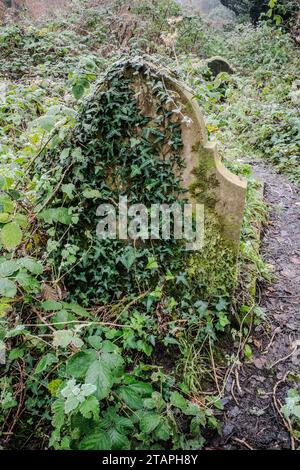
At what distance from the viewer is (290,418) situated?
2.39 meters

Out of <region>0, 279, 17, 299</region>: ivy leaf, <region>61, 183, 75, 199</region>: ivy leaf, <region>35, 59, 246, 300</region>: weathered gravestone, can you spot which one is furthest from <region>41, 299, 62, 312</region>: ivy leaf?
<region>61, 183, 75, 199</region>: ivy leaf

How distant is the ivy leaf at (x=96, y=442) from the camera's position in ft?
6.15

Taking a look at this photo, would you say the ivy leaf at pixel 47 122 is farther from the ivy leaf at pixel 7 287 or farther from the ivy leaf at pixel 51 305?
the ivy leaf at pixel 51 305

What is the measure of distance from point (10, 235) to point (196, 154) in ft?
5.16

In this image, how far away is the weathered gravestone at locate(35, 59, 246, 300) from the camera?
2.69 metres

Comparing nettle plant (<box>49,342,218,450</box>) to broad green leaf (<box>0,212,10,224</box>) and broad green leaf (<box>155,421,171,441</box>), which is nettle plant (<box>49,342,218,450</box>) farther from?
broad green leaf (<box>0,212,10,224</box>)

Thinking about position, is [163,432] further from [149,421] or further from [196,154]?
[196,154]

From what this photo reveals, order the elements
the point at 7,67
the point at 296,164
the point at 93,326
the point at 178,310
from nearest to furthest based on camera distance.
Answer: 1. the point at 93,326
2. the point at 178,310
3. the point at 296,164
4. the point at 7,67

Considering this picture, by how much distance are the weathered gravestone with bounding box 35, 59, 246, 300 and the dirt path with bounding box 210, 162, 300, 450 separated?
0.62 meters

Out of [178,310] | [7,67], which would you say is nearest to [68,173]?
[178,310]

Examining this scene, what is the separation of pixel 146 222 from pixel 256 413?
1.69 meters

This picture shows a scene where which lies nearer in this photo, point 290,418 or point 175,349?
point 290,418

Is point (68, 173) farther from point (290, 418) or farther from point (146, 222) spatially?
point (290, 418)

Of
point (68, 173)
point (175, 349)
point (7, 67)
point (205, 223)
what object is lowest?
point (175, 349)
